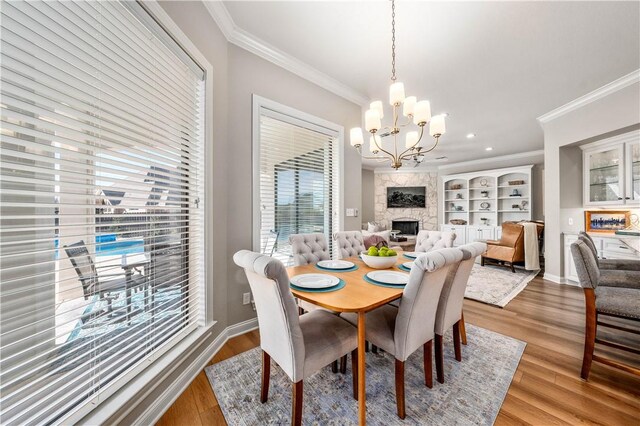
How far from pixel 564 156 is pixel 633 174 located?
2.49ft

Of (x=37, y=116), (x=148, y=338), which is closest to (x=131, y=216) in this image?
(x=37, y=116)

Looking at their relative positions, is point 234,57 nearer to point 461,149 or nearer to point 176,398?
point 176,398

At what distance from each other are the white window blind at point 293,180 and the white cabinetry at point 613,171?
411 cm

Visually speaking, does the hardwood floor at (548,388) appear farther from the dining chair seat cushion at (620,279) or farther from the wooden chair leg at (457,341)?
the dining chair seat cushion at (620,279)

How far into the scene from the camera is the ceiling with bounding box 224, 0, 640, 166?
1829mm

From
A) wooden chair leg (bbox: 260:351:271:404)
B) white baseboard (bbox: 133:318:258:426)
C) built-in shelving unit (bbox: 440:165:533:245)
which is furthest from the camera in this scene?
built-in shelving unit (bbox: 440:165:533:245)

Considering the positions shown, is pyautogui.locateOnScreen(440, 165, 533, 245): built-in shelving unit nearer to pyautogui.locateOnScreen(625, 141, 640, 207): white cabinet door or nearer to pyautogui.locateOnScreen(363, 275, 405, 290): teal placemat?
pyautogui.locateOnScreen(625, 141, 640, 207): white cabinet door

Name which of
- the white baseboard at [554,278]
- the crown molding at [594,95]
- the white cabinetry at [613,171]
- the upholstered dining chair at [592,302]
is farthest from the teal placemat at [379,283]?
the white cabinetry at [613,171]

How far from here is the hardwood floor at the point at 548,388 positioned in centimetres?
130

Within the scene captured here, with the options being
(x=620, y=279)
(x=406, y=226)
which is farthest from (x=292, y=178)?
(x=406, y=226)

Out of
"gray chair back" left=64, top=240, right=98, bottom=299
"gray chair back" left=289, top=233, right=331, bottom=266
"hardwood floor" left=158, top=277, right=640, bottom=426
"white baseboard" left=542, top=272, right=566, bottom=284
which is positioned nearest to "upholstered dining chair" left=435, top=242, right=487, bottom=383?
"hardwood floor" left=158, top=277, right=640, bottom=426

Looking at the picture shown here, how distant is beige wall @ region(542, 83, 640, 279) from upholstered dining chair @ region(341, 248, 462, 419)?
12.4 ft

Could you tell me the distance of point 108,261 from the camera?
3.66 feet

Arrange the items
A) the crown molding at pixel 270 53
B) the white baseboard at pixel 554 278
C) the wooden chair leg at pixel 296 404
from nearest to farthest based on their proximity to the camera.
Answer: the wooden chair leg at pixel 296 404 < the crown molding at pixel 270 53 < the white baseboard at pixel 554 278
